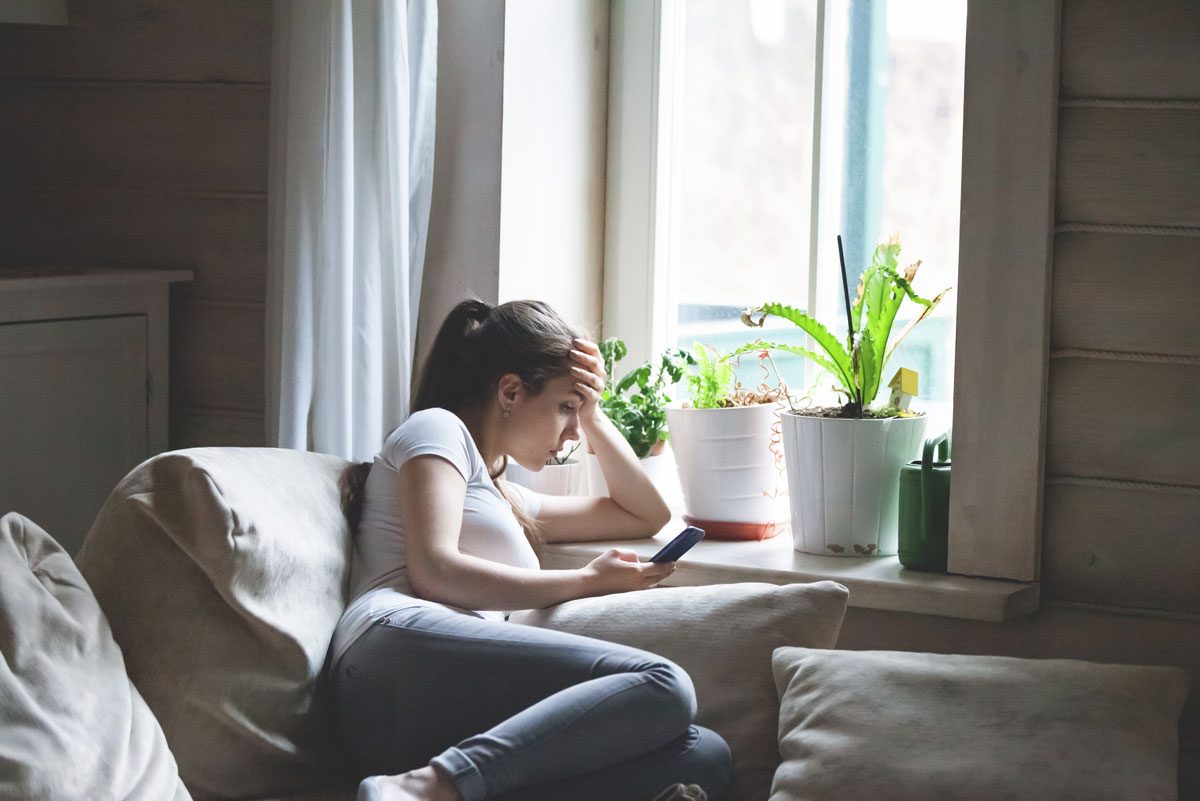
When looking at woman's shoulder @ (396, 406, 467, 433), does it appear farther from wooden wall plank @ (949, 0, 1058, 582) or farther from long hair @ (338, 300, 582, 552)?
wooden wall plank @ (949, 0, 1058, 582)

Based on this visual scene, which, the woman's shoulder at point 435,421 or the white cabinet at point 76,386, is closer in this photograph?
the woman's shoulder at point 435,421

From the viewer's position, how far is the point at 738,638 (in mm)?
1872

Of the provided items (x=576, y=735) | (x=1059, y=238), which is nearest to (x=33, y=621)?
(x=576, y=735)

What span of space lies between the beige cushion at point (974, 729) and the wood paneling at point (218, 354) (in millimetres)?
1206

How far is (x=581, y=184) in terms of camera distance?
2520 mm

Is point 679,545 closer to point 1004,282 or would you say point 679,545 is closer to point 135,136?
point 1004,282

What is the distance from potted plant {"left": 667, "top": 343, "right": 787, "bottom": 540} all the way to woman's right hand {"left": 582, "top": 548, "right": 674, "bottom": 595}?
0.28 metres

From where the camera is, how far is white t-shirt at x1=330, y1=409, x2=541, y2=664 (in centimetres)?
193

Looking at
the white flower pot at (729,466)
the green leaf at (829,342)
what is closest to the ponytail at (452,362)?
the white flower pot at (729,466)

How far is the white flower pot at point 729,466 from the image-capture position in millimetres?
Result: 2250

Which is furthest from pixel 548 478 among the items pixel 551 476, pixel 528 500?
pixel 528 500

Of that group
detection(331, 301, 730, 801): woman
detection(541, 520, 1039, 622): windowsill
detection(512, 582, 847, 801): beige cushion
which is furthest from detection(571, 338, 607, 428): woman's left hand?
detection(512, 582, 847, 801): beige cushion

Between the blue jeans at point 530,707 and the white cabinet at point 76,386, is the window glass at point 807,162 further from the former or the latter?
the white cabinet at point 76,386

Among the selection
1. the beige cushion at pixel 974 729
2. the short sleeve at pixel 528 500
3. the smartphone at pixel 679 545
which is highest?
the short sleeve at pixel 528 500
